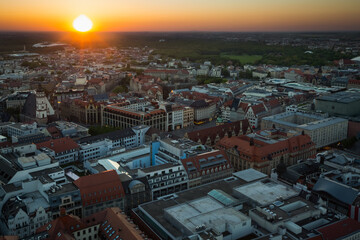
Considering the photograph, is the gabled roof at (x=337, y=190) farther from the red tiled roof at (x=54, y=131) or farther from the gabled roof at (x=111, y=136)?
the red tiled roof at (x=54, y=131)

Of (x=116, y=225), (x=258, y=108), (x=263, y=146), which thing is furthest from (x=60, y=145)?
(x=258, y=108)

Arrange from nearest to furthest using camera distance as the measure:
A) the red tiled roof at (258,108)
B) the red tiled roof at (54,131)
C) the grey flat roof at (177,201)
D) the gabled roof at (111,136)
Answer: the grey flat roof at (177,201) < the gabled roof at (111,136) < the red tiled roof at (54,131) < the red tiled roof at (258,108)

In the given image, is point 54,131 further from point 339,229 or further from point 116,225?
point 339,229

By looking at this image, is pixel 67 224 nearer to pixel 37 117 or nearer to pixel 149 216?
pixel 149 216

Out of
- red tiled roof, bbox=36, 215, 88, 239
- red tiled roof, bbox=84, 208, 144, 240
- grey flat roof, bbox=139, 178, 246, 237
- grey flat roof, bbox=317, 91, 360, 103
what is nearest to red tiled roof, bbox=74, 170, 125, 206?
grey flat roof, bbox=139, 178, 246, 237

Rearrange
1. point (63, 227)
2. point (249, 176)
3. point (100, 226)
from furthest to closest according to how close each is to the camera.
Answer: point (249, 176) < point (100, 226) < point (63, 227)

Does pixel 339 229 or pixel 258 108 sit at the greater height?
pixel 258 108

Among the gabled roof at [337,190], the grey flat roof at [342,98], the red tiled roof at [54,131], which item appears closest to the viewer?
the gabled roof at [337,190]

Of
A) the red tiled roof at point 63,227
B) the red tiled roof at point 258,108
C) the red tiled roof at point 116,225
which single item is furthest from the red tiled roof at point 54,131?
the red tiled roof at point 258,108
